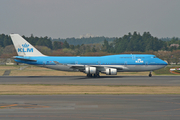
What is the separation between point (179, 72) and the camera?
57125 mm

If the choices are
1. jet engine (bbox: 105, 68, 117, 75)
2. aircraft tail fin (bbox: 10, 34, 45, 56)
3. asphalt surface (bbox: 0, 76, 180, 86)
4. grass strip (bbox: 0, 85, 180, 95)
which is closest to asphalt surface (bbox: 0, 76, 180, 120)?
grass strip (bbox: 0, 85, 180, 95)

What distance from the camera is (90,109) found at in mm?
18234

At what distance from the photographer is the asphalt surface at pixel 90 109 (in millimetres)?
16203

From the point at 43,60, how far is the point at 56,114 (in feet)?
112

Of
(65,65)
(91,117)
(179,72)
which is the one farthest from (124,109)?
(179,72)

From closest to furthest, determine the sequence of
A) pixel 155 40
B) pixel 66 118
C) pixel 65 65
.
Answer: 1. pixel 66 118
2. pixel 65 65
3. pixel 155 40

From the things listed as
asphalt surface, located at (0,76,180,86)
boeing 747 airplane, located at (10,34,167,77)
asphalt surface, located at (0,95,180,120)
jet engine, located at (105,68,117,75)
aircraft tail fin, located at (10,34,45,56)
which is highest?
aircraft tail fin, located at (10,34,45,56)

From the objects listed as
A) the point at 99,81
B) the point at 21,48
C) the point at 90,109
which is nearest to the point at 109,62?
the point at 99,81

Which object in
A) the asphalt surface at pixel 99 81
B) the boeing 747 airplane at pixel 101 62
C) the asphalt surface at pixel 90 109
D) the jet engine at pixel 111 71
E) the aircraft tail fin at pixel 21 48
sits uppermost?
the aircraft tail fin at pixel 21 48

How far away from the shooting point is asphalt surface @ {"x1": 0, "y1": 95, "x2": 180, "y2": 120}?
16203 millimetres

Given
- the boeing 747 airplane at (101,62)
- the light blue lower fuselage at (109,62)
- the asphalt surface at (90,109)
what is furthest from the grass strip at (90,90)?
the light blue lower fuselage at (109,62)

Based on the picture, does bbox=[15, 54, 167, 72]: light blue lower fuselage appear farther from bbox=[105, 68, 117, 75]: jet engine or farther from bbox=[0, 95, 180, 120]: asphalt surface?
bbox=[0, 95, 180, 120]: asphalt surface

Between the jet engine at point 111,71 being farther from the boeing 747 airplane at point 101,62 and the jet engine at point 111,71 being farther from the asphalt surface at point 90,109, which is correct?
the asphalt surface at point 90,109

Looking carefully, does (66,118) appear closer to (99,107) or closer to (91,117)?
(91,117)
